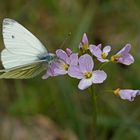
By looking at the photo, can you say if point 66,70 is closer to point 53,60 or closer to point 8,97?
point 53,60

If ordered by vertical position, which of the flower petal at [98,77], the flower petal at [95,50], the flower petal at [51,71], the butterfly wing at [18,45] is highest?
the butterfly wing at [18,45]

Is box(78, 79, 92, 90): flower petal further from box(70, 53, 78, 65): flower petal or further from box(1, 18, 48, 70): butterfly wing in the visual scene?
box(1, 18, 48, 70): butterfly wing

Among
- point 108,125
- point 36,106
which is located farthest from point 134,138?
point 36,106

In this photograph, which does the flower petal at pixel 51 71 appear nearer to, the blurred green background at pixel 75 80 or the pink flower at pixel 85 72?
the pink flower at pixel 85 72

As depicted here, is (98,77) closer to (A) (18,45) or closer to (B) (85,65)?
(B) (85,65)

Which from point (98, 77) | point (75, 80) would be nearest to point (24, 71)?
point (98, 77)

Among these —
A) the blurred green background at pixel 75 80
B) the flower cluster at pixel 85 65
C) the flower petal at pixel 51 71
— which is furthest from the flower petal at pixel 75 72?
the blurred green background at pixel 75 80
